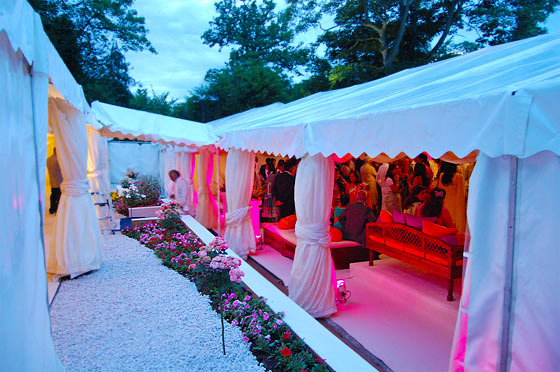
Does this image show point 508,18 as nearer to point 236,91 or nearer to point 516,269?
point 236,91

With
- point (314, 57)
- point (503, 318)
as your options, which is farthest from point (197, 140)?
point (314, 57)

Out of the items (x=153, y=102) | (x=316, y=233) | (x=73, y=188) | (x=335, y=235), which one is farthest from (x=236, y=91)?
(x=316, y=233)

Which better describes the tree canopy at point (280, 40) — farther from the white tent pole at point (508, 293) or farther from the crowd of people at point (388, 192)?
the white tent pole at point (508, 293)

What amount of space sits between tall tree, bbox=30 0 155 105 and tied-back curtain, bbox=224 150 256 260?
15550 millimetres

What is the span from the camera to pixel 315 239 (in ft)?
15.4

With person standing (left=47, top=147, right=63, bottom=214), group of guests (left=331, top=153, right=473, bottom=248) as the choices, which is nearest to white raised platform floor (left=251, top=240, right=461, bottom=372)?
group of guests (left=331, top=153, right=473, bottom=248)

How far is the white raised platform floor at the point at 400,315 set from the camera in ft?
12.1

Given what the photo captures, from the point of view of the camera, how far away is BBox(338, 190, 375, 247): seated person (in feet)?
20.6

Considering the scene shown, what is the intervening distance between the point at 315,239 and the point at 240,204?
10.6 feet

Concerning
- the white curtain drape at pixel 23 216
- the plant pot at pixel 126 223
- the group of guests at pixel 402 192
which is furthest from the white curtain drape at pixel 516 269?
the plant pot at pixel 126 223

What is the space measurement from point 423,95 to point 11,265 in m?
3.28

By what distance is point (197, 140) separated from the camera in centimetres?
806

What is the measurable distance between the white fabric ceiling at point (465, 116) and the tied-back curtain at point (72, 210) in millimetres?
2826

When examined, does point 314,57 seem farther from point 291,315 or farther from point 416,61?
point 291,315
